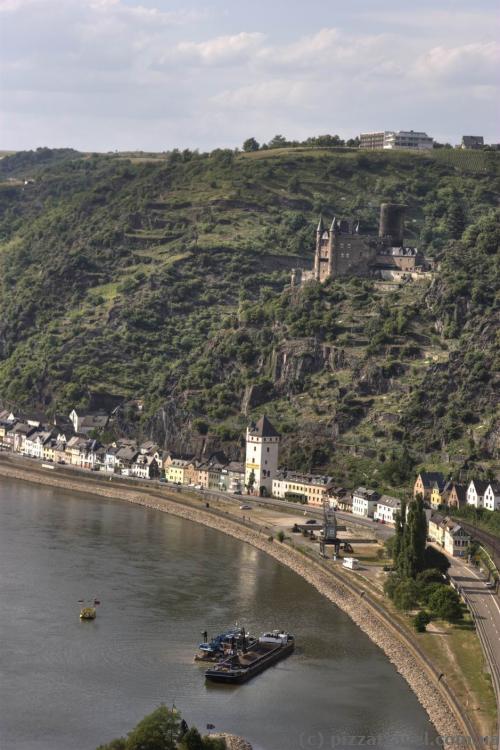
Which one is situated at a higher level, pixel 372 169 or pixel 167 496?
pixel 372 169

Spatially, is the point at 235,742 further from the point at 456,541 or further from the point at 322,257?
the point at 322,257

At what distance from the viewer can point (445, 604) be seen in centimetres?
5828

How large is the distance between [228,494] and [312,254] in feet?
170

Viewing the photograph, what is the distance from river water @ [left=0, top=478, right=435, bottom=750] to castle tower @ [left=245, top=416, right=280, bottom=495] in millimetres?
15494

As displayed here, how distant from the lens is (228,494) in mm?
97812

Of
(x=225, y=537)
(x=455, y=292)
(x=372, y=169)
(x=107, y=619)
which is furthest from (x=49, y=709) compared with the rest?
(x=372, y=169)

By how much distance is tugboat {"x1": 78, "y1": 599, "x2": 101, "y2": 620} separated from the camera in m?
60.3

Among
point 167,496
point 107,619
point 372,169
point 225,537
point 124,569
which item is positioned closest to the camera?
point 107,619

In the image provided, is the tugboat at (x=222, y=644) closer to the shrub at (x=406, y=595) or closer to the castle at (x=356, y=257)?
the shrub at (x=406, y=595)

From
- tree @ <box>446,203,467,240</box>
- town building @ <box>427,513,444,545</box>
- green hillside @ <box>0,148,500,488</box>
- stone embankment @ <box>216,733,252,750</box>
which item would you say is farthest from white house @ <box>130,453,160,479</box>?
stone embankment @ <box>216,733,252,750</box>

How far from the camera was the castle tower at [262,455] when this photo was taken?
9806cm

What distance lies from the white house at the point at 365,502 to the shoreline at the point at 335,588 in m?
8.29

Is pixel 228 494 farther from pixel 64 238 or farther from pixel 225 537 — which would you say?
pixel 64 238

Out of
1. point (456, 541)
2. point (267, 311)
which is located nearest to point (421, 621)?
point (456, 541)
